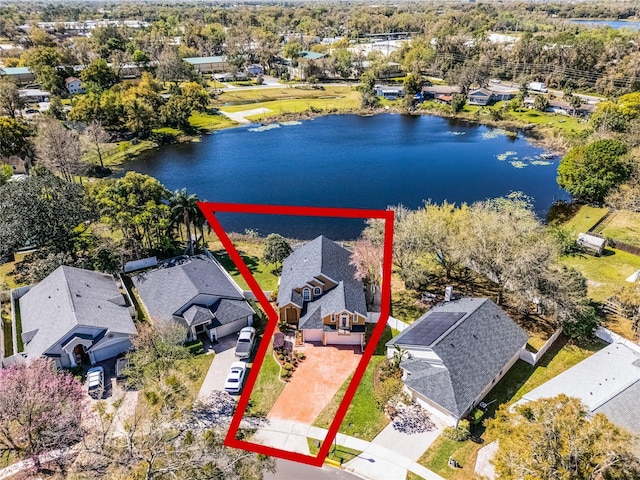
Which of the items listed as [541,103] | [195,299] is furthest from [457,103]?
[195,299]

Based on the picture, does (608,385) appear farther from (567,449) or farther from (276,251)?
(276,251)

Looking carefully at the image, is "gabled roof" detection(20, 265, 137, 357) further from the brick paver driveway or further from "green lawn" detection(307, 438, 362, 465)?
"green lawn" detection(307, 438, 362, 465)

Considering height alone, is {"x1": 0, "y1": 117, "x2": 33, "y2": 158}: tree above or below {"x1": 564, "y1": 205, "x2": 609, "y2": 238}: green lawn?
above

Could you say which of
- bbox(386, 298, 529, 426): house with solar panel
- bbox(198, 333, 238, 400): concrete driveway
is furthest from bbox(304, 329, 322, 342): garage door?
bbox(386, 298, 529, 426): house with solar panel

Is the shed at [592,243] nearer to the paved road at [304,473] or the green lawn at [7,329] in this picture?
the paved road at [304,473]

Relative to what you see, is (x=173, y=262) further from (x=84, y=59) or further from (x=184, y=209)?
(x=84, y=59)

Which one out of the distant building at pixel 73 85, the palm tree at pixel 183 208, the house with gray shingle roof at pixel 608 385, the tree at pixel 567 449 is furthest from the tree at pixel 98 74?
the tree at pixel 567 449
